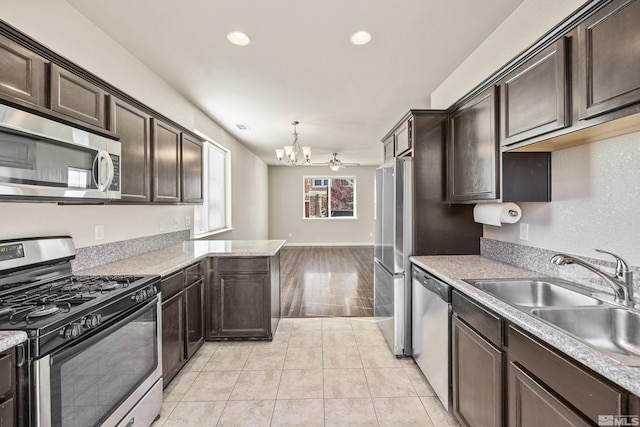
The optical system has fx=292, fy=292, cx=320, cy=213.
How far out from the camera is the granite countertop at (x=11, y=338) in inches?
39.2

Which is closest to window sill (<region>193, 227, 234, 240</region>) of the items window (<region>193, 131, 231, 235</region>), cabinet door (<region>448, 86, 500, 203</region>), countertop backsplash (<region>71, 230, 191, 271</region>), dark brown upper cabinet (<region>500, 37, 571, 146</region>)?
window (<region>193, 131, 231, 235</region>)

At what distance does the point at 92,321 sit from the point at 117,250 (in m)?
1.28

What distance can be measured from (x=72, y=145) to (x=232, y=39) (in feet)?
4.74

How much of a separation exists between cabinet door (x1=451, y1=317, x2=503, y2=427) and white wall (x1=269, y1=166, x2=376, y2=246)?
7.89 metres

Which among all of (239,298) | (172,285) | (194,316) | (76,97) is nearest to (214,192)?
(239,298)

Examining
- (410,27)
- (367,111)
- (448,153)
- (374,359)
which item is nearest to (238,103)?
(367,111)

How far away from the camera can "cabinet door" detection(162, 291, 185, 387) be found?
2.07 meters

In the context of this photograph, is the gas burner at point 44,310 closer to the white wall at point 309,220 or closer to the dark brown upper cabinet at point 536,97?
the dark brown upper cabinet at point 536,97

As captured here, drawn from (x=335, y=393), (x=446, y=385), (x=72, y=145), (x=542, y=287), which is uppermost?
(x=72, y=145)

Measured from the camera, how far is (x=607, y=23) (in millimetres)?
1171

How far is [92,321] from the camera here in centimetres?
130

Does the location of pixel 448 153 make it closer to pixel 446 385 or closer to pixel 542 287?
pixel 542 287

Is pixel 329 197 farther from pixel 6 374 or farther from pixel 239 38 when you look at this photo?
pixel 6 374

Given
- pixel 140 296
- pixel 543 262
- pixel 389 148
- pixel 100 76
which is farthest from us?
pixel 389 148
